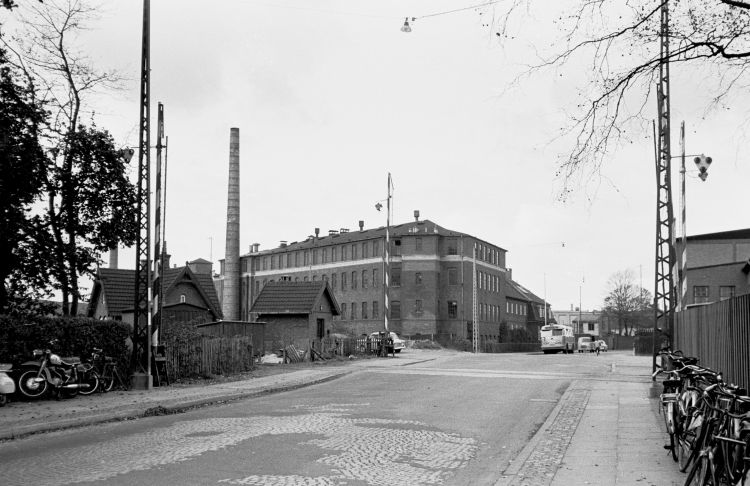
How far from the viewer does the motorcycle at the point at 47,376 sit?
17.0 metres

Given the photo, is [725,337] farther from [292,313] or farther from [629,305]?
[629,305]

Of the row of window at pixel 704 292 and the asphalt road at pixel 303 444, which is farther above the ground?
the row of window at pixel 704 292

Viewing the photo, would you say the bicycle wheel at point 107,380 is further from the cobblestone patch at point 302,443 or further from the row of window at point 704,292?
the row of window at point 704,292

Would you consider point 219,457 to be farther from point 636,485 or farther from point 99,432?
point 636,485

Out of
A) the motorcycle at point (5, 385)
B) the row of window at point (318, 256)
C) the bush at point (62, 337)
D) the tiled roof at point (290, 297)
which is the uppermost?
the row of window at point (318, 256)

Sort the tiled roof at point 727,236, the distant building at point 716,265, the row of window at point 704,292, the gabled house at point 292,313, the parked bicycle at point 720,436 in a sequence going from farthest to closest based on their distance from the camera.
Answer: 1. the tiled roof at point 727,236
2. the row of window at point 704,292
3. the distant building at point 716,265
4. the gabled house at point 292,313
5. the parked bicycle at point 720,436

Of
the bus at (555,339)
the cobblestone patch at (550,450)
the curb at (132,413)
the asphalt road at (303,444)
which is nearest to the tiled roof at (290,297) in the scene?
the curb at (132,413)

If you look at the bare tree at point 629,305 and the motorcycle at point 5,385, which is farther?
the bare tree at point 629,305

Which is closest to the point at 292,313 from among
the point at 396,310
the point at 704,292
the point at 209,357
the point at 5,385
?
the point at 209,357

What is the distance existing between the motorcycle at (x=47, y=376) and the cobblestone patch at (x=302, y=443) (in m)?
5.26

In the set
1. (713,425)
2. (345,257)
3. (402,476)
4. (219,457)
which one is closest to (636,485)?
(713,425)

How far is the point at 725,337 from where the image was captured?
11.5m

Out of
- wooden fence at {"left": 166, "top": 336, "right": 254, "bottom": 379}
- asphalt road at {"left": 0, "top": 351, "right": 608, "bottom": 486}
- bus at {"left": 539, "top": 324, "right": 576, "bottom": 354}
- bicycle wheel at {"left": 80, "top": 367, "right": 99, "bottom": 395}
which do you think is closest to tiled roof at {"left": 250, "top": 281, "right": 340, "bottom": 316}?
wooden fence at {"left": 166, "top": 336, "right": 254, "bottom": 379}

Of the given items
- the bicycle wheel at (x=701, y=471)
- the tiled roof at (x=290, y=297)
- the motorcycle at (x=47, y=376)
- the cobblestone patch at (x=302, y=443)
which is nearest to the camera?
the bicycle wheel at (x=701, y=471)
